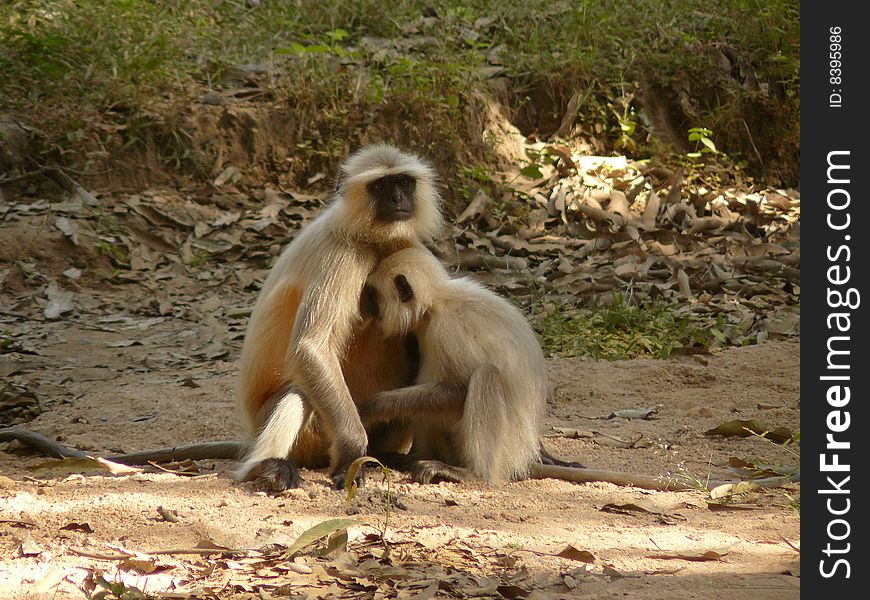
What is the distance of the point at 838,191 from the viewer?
3352 mm

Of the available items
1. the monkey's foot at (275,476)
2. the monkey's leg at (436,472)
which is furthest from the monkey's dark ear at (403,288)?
the monkey's foot at (275,476)

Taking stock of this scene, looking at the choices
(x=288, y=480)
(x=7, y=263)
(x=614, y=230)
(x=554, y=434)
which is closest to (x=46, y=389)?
(x=7, y=263)

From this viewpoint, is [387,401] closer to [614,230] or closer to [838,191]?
[838,191]

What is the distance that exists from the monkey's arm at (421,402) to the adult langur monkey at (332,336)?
0.11m

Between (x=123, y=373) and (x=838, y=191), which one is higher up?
(x=838, y=191)

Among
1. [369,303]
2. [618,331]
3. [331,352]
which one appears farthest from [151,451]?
[618,331]

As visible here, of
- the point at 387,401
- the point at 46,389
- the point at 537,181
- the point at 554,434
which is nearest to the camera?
the point at 387,401

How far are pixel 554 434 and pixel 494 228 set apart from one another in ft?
Answer: 11.9

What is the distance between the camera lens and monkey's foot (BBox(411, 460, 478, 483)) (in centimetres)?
429

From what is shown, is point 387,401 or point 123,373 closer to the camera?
point 387,401

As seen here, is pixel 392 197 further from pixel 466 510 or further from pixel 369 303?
pixel 466 510

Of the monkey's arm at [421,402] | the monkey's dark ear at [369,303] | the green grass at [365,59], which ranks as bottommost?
the monkey's arm at [421,402]

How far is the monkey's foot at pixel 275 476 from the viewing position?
159 inches

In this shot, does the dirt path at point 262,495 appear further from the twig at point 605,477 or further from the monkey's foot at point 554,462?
the monkey's foot at point 554,462
